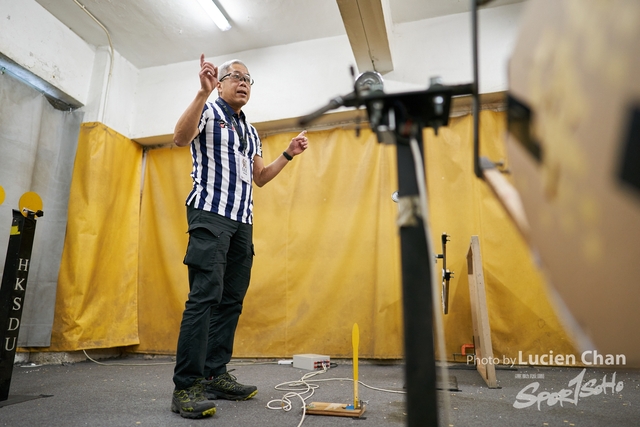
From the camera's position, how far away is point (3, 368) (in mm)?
1542

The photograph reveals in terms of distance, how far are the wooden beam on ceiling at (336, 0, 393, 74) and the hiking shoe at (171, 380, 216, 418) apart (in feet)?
6.46

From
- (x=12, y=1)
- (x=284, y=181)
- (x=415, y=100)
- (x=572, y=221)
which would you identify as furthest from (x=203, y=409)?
(x=12, y=1)

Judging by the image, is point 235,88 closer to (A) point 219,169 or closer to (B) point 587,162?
(A) point 219,169

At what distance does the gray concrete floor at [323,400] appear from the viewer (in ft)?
4.26

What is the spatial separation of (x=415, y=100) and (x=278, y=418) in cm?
110

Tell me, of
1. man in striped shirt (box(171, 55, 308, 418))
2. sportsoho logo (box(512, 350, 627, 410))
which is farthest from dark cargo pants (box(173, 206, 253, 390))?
sportsoho logo (box(512, 350, 627, 410))

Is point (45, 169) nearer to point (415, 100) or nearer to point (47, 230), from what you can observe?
point (47, 230)

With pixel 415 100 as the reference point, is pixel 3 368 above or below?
below

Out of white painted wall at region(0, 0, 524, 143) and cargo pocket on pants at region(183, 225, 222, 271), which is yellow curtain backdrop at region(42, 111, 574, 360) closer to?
white painted wall at region(0, 0, 524, 143)

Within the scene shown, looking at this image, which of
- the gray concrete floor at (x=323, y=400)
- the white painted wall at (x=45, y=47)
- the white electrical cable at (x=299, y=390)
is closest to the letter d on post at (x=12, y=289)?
the gray concrete floor at (x=323, y=400)

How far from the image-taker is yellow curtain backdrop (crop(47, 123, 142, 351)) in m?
2.70

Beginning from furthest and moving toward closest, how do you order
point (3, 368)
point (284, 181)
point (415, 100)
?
point (284, 181) → point (3, 368) → point (415, 100)

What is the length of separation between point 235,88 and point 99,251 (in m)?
1.79

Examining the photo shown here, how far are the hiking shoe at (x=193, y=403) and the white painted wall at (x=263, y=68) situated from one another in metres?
1.84
